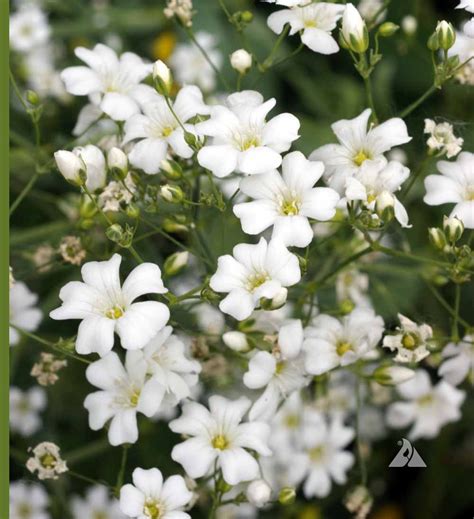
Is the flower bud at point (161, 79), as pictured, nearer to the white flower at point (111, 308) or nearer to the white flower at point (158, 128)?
the white flower at point (158, 128)

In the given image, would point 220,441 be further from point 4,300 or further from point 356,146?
point 356,146

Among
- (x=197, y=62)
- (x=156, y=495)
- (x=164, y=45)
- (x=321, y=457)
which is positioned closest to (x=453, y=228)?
(x=156, y=495)

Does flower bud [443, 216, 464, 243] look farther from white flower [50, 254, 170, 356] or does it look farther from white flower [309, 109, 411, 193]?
white flower [50, 254, 170, 356]

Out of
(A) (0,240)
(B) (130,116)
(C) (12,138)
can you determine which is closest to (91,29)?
(C) (12,138)

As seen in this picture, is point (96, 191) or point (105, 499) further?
point (105, 499)

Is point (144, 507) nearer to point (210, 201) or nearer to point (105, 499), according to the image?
point (210, 201)

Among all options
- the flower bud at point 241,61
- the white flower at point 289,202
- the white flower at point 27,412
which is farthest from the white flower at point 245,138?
the white flower at point 27,412
